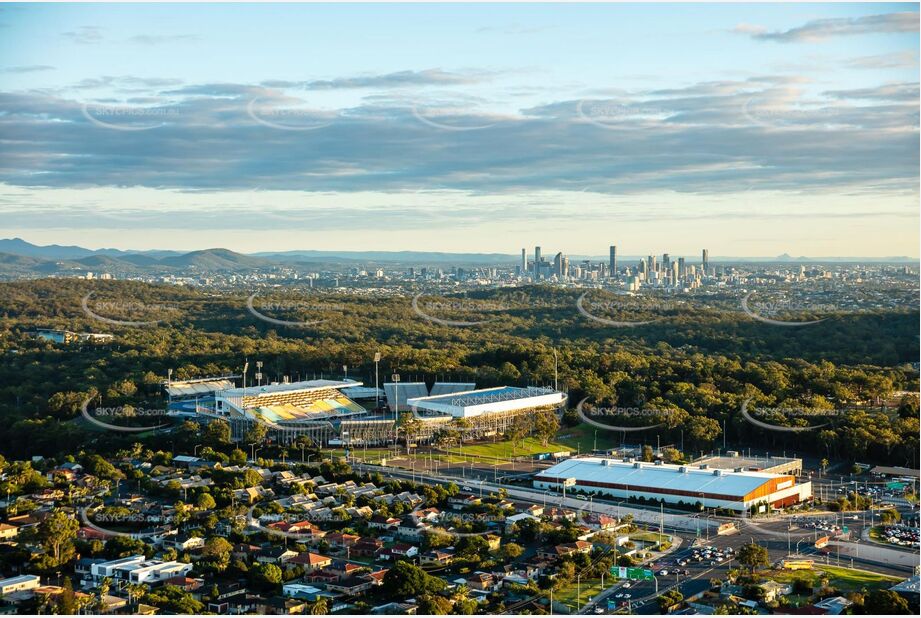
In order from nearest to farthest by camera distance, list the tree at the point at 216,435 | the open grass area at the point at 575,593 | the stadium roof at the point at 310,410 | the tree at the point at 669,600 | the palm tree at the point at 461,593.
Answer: the tree at the point at 669,600
the palm tree at the point at 461,593
the open grass area at the point at 575,593
the tree at the point at 216,435
the stadium roof at the point at 310,410

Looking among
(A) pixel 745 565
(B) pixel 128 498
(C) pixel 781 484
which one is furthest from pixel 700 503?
(B) pixel 128 498

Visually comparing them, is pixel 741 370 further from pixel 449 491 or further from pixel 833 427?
pixel 449 491

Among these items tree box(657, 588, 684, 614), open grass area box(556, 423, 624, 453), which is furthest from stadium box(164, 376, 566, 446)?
tree box(657, 588, 684, 614)

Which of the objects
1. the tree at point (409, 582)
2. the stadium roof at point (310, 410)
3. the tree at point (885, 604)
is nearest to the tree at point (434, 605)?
the tree at point (409, 582)

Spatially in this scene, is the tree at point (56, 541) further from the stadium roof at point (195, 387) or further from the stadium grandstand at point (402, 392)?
the stadium grandstand at point (402, 392)

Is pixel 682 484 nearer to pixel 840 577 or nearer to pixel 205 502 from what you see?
pixel 840 577

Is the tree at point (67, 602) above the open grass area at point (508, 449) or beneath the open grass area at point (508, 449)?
above
